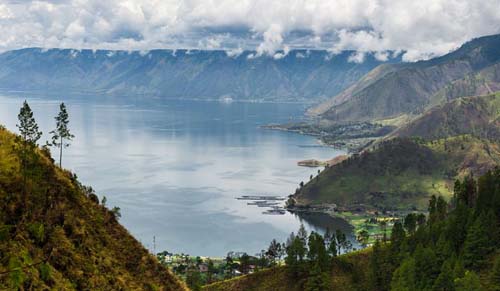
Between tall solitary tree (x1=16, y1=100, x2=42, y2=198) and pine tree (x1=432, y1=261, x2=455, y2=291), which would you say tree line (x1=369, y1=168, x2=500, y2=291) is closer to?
pine tree (x1=432, y1=261, x2=455, y2=291)

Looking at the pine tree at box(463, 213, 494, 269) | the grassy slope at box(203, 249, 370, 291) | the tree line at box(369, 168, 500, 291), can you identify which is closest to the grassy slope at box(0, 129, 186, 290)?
the tree line at box(369, 168, 500, 291)

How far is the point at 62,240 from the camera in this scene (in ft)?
159

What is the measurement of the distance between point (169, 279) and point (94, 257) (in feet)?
35.0

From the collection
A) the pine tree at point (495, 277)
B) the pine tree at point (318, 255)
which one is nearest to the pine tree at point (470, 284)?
the pine tree at point (495, 277)

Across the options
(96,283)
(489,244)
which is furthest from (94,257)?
(489,244)

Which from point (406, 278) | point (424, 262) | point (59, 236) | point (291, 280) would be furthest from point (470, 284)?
point (59, 236)

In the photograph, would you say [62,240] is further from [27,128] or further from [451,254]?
[451,254]

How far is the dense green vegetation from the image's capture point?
4222 centimetres

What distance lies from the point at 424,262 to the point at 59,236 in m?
73.7

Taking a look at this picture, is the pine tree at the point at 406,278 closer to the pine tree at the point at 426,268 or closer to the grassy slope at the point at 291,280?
the pine tree at the point at 426,268

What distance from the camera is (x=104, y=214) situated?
2367 inches

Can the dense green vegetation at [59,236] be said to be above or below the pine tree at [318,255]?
above

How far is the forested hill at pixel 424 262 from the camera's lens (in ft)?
322

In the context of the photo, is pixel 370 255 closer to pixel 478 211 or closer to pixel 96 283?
pixel 478 211
